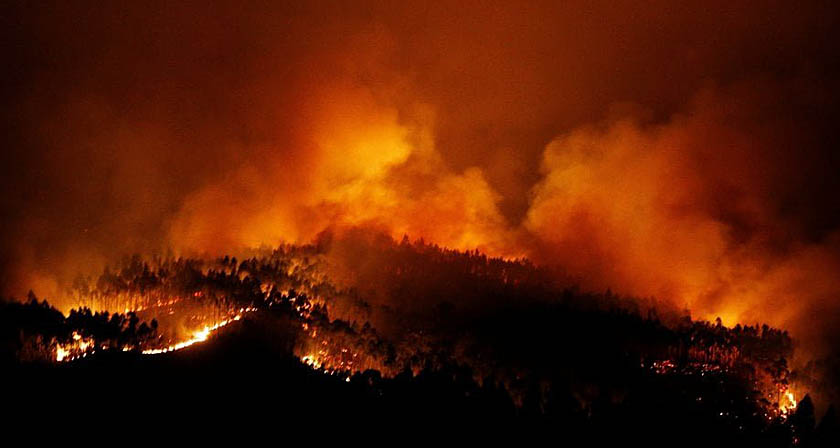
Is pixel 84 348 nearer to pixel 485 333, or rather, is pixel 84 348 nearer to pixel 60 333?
pixel 60 333

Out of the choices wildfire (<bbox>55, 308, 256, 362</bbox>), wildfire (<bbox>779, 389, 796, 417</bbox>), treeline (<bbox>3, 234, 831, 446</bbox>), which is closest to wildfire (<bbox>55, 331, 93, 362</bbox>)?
wildfire (<bbox>55, 308, 256, 362</bbox>)

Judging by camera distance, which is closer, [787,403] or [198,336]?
[198,336]

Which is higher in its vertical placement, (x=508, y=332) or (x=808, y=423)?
(x=508, y=332)

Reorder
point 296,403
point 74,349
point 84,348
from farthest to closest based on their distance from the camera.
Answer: point 84,348
point 74,349
point 296,403

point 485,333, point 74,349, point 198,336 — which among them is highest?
point 485,333

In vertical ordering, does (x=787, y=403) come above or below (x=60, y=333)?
below

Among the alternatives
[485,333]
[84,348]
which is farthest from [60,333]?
[485,333]

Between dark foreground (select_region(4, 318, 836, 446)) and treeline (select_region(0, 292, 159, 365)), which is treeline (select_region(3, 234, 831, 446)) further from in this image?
dark foreground (select_region(4, 318, 836, 446))

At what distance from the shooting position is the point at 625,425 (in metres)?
17.4

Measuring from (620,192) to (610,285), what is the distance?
5.95m

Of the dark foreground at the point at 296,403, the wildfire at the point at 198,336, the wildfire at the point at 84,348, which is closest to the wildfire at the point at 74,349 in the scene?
the wildfire at the point at 84,348

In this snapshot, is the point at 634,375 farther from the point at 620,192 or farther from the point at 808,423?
the point at 620,192

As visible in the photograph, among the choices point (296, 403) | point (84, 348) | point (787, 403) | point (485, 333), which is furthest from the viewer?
point (485, 333)

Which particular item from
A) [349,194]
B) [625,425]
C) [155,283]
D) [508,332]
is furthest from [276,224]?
[625,425]
